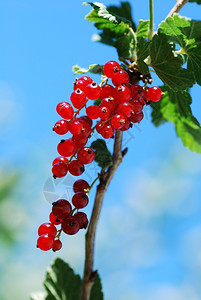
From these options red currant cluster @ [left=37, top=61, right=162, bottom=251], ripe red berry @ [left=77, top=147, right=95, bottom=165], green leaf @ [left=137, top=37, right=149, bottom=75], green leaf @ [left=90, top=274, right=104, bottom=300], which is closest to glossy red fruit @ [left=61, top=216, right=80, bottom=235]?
red currant cluster @ [left=37, top=61, right=162, bottom=251]

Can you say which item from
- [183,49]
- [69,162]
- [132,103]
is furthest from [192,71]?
[69,162]

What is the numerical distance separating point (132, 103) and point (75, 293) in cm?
45

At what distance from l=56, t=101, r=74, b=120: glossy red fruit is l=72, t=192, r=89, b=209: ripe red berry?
0.15 m

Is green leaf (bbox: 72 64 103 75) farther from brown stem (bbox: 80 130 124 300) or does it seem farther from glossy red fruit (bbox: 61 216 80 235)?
glossy red fruit (bbox: 61 216 80 235)

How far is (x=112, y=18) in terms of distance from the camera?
84cm

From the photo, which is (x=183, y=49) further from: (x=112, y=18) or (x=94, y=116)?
(x=94, y=116)

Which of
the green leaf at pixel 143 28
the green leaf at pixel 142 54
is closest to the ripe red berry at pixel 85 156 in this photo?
the green leaf at pixel 142 54

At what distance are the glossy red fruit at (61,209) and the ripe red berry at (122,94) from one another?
8.9 inches

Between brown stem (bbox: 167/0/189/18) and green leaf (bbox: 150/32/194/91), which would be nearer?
green leaf (bbox: 150/32/194/91)

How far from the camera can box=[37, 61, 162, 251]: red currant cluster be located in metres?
0.71

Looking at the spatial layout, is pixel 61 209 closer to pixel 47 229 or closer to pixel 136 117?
pixel 47 229

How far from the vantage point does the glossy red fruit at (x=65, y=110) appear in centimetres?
74

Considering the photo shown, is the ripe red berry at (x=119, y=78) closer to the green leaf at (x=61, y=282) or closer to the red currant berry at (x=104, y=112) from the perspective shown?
the red currant berry at (x=104, y=112)

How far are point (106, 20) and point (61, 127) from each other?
0.41 metres
